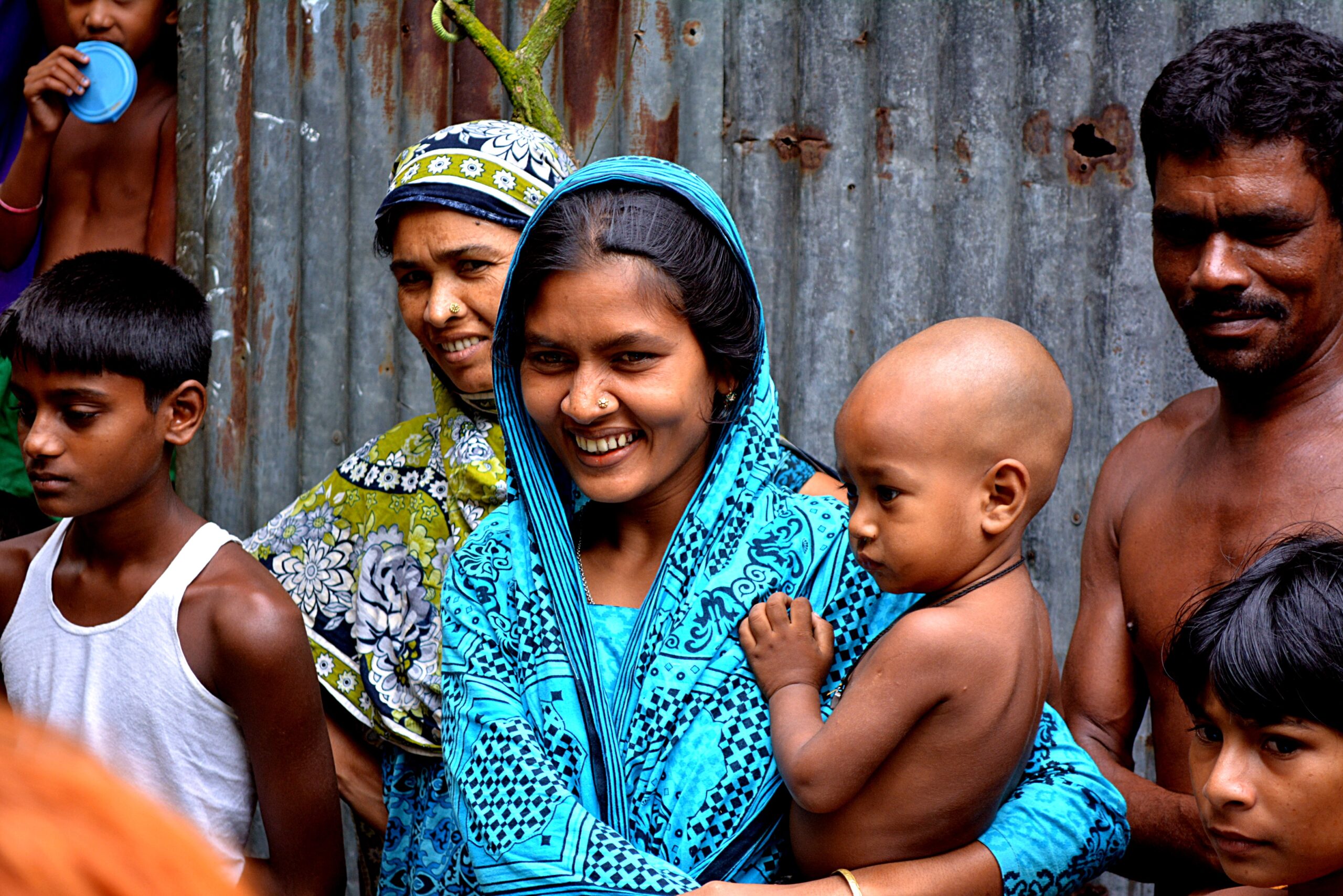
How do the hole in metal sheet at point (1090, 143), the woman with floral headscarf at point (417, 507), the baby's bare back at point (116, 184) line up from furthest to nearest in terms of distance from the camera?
the baby's bare back at point (116, 184) → the hole in metal sheet at point (1090, 143) → the woman with floral headscarf at point (417, 507)

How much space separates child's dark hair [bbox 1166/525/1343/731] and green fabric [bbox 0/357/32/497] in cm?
Result: 285

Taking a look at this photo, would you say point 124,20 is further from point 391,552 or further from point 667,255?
point 667,255

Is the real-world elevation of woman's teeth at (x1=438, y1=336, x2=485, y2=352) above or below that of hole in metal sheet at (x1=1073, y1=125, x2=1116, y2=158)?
below

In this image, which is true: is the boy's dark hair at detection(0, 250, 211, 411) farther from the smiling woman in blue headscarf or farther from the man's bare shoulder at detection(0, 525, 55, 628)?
the smiling woman in blue headscarf

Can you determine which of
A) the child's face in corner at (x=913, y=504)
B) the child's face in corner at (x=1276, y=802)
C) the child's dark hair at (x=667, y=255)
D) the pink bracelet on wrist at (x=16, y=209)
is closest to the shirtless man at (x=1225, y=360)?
the child's face in corner at (x=1276, y=802)

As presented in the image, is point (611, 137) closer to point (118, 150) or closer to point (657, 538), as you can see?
point (118, 150)

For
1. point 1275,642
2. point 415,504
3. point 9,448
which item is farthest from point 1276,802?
point 9,448

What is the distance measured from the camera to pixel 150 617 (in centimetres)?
224

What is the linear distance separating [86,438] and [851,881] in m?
1.60

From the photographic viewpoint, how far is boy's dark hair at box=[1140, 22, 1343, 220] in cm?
208

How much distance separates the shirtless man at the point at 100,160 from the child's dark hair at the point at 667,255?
79.6 inches

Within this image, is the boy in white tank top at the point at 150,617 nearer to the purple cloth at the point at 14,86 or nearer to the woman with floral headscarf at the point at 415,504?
the woman with floral headscarf at the point at 415,504

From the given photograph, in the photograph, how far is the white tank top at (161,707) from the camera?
2223 mm

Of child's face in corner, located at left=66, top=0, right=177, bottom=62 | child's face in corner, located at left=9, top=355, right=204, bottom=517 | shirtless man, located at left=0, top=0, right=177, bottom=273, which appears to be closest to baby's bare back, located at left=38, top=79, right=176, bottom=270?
shirtless man, located at left=0, top=0, right=177, bottom=273
